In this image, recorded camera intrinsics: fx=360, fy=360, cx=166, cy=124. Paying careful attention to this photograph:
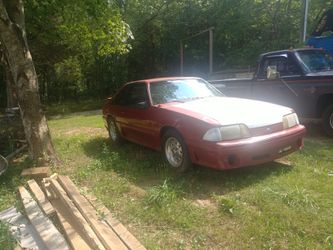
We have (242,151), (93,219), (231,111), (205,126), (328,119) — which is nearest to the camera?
(93,219)

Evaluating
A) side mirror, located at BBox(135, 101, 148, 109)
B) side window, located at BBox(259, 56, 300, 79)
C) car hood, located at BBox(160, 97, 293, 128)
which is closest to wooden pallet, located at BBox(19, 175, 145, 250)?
side mirror, located at BBox(135, 101, 148, 109)

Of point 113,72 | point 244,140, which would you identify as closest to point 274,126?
point 244,140

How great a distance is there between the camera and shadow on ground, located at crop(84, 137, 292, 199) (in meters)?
4.95

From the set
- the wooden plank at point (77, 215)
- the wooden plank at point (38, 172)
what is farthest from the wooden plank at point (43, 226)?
the wooden plank at point (38, 172)

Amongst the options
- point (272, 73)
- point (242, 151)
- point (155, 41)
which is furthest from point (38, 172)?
point (155, 41)

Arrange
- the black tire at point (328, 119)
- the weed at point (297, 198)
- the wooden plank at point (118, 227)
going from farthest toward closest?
the black tire at point (328, 119) → the weed at point (297, 198) → the wooden plank at point (118, 227)

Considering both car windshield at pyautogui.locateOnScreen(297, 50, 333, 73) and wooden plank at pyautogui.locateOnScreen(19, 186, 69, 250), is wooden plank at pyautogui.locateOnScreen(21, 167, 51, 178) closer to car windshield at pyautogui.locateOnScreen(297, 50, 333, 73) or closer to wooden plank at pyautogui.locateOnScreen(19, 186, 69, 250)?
wooden plank at pyautogui.locateOnScreen(19, 186, 69, 250)

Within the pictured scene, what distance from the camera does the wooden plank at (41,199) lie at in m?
4.66

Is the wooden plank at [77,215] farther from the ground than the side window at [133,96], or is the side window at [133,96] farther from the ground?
the side window at [133,96]

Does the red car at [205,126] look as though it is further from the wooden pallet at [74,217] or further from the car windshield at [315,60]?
the car windshield at [315,60]

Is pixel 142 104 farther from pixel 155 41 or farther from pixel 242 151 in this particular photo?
pixel 155 41

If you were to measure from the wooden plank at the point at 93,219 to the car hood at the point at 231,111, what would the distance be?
192cm

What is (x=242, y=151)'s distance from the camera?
475 cm

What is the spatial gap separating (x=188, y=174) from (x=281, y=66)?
378cm
